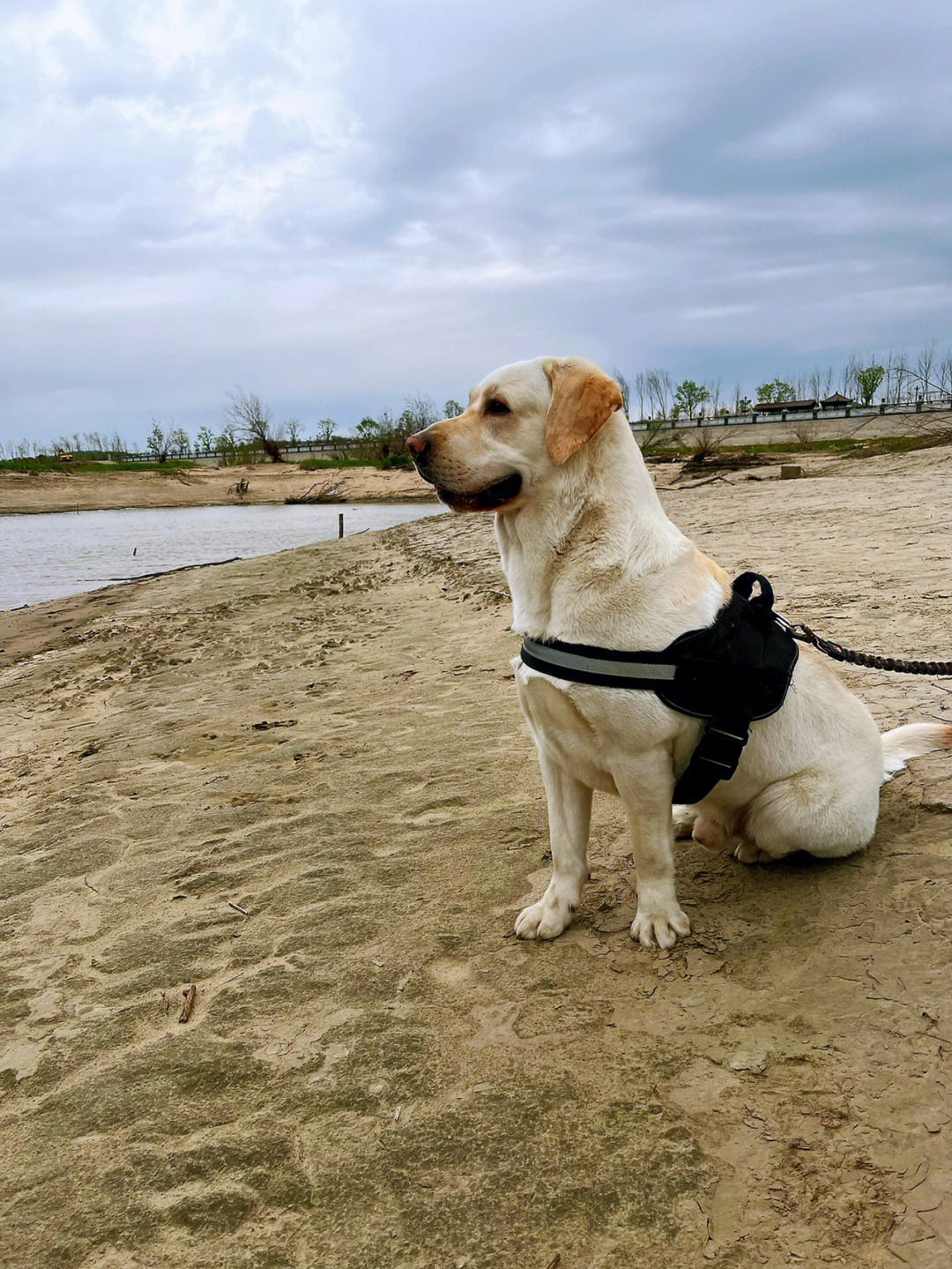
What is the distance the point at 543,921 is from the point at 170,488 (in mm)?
59969

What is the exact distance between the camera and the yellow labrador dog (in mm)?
2963

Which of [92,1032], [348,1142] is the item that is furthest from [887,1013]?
[92,1032]

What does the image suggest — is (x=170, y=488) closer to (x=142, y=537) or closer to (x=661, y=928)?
(x=142, y=537)

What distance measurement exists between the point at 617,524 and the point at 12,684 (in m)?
8.90

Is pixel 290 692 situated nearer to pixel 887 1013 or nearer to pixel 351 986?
pixel 351 986

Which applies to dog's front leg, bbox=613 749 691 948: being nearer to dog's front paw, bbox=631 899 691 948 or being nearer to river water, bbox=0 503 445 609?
dog's front paw, bbox=631 899 691 948

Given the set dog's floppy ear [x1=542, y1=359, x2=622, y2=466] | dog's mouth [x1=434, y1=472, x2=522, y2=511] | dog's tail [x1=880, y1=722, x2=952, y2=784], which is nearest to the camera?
dog's floppy ear [x1=542, y1=359, x2=622, y2=466]

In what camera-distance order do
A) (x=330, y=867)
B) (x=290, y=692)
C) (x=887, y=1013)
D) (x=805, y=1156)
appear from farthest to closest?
(x=290, y=692) < (x=330, y=867) < (x=887, y=1013) < (x=805, y=1156)

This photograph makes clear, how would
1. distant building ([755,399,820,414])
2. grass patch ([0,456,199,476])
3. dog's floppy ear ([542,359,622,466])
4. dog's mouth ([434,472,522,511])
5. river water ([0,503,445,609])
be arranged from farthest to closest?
distant building ([755,399,820,414]) < grass patch ([0,456,199,476]) < river water ([0,503,445,609]) < dog's mouth ([434,472,522,511]) < dog's floppy ear ([542,359,622,466])

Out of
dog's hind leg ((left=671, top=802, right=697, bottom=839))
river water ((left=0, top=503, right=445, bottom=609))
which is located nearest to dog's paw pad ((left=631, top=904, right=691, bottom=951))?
dog's hind leg ((left=671, top=802, right=697, bottom=839))

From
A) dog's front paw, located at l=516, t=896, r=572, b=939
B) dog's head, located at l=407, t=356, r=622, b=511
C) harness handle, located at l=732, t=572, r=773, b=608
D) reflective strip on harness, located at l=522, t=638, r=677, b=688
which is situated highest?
dog's head, located at l=407, t=356, r=622, b=511

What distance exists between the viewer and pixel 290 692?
7.62m

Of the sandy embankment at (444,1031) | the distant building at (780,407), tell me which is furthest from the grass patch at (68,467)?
the sandy embankment at (444,1031)

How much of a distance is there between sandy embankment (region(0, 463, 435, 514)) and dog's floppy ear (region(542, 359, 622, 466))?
46.9 m
